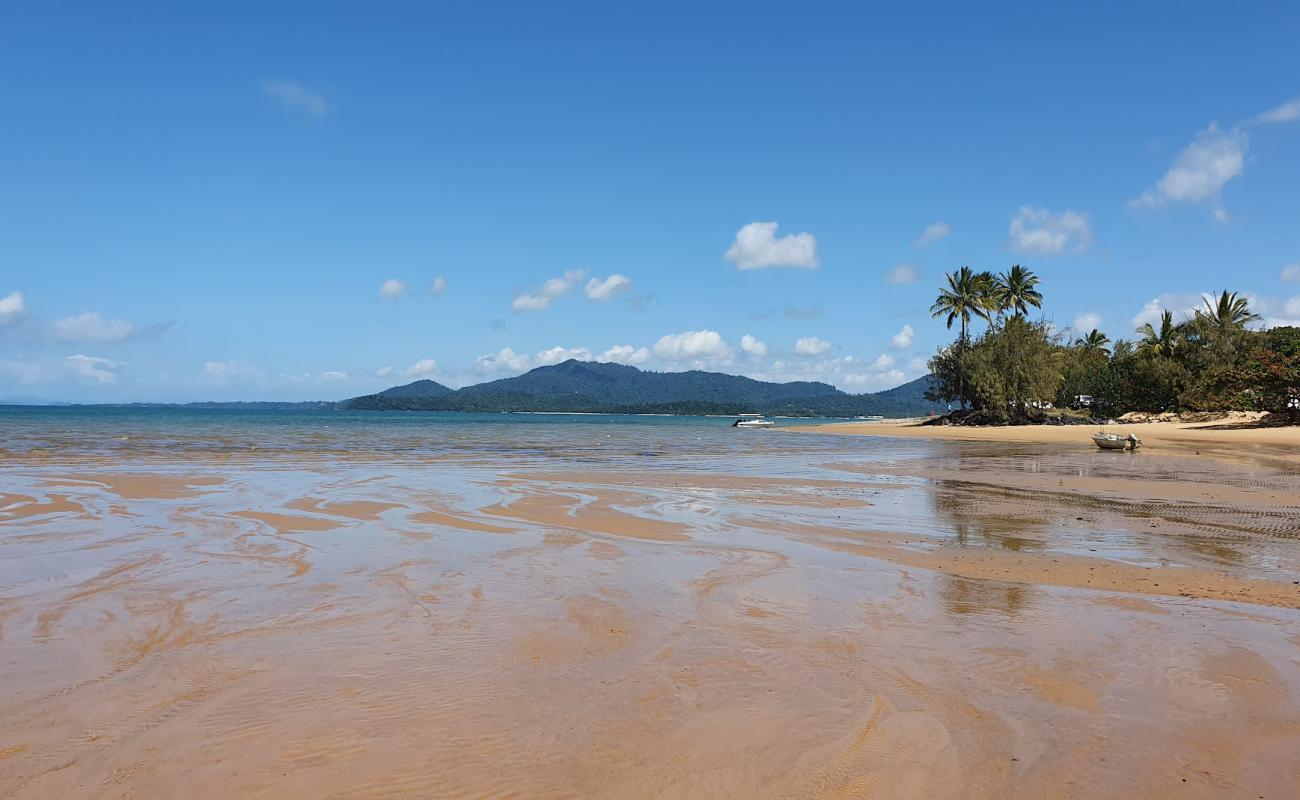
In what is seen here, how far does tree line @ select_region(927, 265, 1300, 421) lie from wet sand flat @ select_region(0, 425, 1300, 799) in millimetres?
60348

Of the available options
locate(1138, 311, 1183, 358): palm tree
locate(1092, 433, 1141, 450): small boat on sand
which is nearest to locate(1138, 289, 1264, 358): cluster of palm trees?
locate(1138, 311, 1183, 358): palm tree

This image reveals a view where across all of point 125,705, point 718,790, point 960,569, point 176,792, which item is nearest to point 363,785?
point 176,792

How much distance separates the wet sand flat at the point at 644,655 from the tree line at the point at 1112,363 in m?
60.3

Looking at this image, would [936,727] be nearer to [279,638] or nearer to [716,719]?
[716,719]

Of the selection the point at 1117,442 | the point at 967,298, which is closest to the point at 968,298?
the point at 967,298

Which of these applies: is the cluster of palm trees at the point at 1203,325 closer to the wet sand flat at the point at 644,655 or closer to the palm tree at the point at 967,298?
the palm tree at the point at 967,298

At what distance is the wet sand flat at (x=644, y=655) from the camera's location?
4.45m

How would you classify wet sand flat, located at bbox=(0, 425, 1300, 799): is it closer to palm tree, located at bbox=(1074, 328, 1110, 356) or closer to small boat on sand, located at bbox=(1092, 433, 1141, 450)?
small boat on sand, located at bbox=(1092, 433, 1141, 450)

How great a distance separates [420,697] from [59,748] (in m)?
2.14

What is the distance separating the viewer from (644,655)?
21.3 feet

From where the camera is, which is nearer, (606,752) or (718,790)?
(718,790)

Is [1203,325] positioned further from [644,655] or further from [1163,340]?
[644,655]

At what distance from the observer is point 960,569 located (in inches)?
393

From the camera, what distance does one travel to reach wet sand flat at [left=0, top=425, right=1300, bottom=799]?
14.6ft
